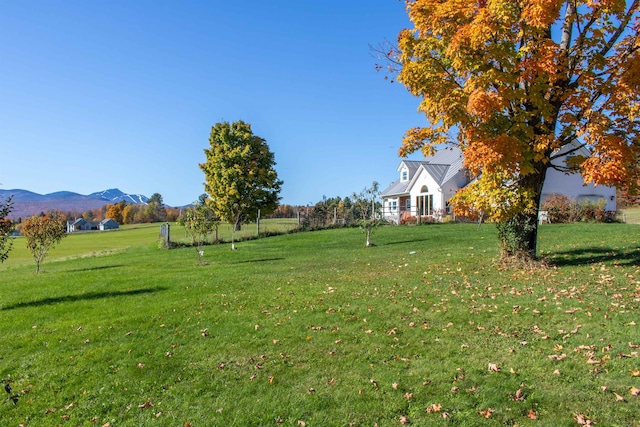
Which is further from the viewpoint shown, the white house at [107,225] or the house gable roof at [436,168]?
the white house at [107,225]

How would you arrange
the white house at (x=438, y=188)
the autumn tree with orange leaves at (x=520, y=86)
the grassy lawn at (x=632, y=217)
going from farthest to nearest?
the white house at (x=438, y=188), the grassy lawn at (x=632, y=217), the autumn tree with orange leaves at (x=520, y=86)

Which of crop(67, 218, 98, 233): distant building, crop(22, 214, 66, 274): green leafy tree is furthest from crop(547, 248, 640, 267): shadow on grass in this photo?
crop(67, 218, 98, 233): distant building

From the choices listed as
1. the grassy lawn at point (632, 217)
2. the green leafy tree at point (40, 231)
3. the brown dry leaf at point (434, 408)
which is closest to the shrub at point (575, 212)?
the grassy lawn at point (632, 217)

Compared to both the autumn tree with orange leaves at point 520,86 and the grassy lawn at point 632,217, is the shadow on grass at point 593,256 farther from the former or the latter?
the grassy lawn at point 632,217

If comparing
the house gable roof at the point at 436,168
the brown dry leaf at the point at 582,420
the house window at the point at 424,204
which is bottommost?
the brown dry leaf at the point at 582,420

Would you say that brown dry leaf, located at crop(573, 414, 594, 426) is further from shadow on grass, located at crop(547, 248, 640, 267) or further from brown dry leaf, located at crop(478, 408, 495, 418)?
shadow on grass, located at crop(547, 248, 640, 267)

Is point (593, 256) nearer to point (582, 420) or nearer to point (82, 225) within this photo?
point (582, 420)

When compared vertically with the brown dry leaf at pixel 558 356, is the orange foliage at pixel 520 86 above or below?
above

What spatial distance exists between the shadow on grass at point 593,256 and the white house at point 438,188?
1426cm

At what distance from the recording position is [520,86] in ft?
32.8

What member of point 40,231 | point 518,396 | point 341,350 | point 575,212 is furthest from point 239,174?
point 518,396

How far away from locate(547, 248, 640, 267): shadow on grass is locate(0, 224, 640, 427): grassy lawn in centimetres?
12

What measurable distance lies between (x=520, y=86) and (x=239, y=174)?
31.0 metres

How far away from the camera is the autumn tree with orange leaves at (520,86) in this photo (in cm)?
860
